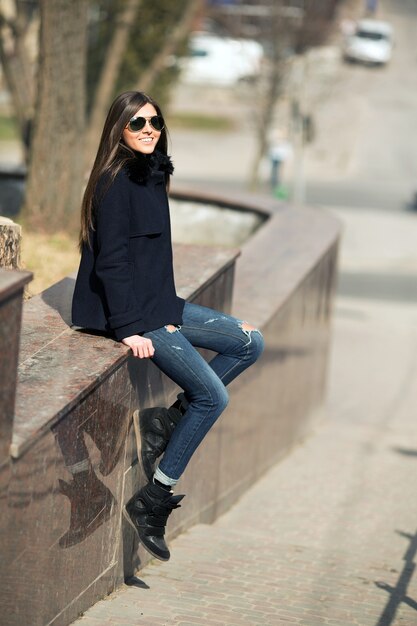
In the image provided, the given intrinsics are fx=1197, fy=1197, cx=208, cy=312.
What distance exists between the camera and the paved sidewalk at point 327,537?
16.8 feet

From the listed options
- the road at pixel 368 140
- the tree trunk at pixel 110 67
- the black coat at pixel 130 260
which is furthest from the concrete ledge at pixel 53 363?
the road at pixel 368 140

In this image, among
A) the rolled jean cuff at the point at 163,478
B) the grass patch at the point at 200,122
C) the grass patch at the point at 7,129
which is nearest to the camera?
the rolled jean cuff at the point at 163,478

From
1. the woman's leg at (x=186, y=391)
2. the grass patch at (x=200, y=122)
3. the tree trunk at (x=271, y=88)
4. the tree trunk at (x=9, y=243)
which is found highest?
the tree trunk at (x=9, y=243)

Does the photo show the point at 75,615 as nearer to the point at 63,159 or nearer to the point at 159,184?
the point at 159,184

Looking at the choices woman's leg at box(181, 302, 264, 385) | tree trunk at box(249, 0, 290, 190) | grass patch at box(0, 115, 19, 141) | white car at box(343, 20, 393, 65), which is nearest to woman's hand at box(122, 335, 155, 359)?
woman's leg at box(181, 302, 264, 385)

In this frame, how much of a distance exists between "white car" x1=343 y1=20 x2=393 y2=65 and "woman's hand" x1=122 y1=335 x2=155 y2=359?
150 feet

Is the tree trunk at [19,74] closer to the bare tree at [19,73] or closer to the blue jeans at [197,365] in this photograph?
the bare tree at [19,73]

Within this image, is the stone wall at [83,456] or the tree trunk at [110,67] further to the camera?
the tree trunk at [110,67]

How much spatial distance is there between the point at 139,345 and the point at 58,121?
5.63 metres

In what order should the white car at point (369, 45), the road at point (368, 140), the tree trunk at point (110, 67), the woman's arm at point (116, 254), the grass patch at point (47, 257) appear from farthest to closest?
the white car at point (369, 45)
the road at point (368, 140)
the tree trunk at point (110, 67)
the grass patch at point (47, 257)
the woman's arm at point (116, 254)

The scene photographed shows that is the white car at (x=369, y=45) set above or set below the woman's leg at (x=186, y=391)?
below

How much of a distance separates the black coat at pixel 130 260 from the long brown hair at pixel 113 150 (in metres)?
0.03

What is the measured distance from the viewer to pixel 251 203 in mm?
12156

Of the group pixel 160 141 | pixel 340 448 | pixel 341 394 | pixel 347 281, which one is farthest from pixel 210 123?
pixel 160 141
